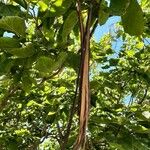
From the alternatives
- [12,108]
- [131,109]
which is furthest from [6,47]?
[12,108]

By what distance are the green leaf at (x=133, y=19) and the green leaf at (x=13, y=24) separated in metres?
0.30

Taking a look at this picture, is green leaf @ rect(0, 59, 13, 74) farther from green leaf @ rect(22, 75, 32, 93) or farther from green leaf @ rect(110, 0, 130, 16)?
green leaf @ rect(110, 0, 130, 16)

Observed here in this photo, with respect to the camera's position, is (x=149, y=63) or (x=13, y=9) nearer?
(x=13, y=9)

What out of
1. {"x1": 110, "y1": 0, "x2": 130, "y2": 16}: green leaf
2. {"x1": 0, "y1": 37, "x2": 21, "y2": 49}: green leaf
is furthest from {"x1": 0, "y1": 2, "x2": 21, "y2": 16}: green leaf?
{"x1": 110, "y1": 0, "x2": 130, "y2": 16}: green leaf

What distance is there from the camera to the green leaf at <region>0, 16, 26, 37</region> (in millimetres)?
1168

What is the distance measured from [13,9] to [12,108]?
261 centimetres

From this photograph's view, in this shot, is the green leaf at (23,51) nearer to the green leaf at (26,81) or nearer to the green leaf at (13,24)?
the green leaf at (13,24)

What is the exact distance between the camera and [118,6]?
1.10m

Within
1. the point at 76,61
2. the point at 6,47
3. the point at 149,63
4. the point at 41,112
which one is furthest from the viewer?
the point at 41,112

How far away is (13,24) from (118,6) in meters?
0.31

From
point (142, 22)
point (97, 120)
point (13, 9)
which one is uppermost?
point (13, 9)

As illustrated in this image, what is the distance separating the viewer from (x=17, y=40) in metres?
1.32

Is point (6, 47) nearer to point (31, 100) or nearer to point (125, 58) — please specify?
point (31, 100)

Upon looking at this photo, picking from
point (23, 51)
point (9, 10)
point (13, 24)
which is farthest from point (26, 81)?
point (13, 24)
